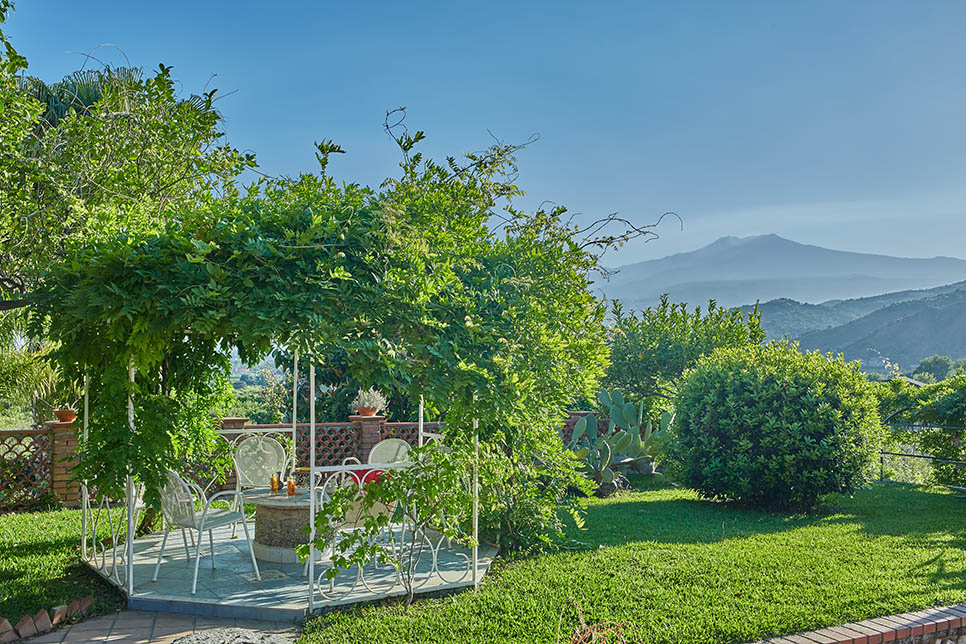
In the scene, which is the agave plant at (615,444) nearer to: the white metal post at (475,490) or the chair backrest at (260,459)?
the chair backrest at (260,459)

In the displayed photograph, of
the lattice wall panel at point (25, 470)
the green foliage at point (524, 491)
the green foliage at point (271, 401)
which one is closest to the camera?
the green foliage at point (524, 491)

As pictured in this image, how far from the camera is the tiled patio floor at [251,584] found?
462 centimetres

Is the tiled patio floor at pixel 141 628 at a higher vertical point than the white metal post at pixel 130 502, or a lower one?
lower

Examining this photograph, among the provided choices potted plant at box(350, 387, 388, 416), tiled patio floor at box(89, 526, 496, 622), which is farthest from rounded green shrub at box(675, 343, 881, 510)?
potted plant at box(350, 387, 388, 416)

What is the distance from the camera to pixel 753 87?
24.9 metres

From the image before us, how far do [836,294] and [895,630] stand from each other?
169131mm

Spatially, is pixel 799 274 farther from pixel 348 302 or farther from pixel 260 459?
pixel 348 302

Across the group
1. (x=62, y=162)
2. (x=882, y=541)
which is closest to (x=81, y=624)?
(x=62, y=162)

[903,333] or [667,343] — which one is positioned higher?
[903,333]

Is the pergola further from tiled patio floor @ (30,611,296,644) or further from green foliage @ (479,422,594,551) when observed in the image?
green foliage @ (479,422,594,551)

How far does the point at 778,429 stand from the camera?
27.3ft

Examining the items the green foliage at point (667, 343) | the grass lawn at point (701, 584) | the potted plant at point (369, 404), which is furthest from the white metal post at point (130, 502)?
the green foliage at point (667, 343)

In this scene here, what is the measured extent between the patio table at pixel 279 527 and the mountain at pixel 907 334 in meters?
54.3

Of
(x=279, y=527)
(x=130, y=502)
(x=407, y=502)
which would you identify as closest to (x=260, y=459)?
(x=279, y=527)
